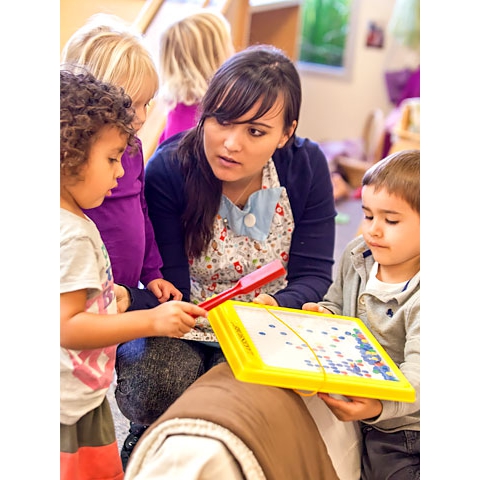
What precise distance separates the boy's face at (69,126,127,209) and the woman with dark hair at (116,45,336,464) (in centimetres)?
31

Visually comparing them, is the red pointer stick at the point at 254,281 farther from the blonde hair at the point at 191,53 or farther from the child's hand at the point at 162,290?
the blonde hair at the point at 191,53

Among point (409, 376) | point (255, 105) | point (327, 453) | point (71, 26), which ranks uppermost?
point (71, 26)

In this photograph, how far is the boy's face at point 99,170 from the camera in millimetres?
830

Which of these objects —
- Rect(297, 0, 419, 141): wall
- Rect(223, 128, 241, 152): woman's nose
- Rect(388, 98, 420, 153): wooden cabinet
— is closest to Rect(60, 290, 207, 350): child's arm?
Rect(223, 128, 241, 152): woman's nose

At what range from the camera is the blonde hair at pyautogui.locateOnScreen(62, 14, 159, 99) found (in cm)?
112

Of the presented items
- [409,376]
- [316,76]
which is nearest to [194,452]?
[409,376]

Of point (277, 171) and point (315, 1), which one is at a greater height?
point (315, 1)

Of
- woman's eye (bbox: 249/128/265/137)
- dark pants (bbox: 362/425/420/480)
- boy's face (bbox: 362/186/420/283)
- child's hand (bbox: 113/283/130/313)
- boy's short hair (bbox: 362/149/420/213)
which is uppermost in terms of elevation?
woman's eye (bbox: 249/128/265/137)

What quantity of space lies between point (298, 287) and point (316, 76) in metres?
2.93

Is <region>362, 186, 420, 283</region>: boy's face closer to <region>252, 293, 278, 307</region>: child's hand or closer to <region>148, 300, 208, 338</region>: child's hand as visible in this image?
<region>252, 293, 278, 307</region>: child's hand
